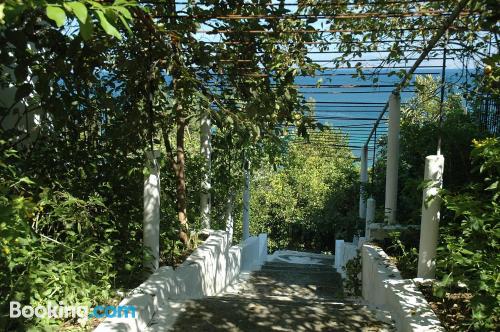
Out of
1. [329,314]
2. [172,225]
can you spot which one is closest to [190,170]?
[172,225]

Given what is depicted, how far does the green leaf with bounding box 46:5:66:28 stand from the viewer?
1273mm

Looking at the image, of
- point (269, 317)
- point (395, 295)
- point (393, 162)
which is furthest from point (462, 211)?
point (393, 162)

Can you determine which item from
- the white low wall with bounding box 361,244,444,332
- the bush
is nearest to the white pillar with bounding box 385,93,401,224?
the white low wall with bounding box 361,244,444,332

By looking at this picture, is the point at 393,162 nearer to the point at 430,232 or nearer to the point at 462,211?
the point at 430,232

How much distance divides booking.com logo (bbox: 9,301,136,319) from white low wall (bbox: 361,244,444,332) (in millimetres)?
1835

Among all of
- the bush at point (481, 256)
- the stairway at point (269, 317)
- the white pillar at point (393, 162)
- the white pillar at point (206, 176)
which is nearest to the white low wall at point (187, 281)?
the stairway at point (269, 317)

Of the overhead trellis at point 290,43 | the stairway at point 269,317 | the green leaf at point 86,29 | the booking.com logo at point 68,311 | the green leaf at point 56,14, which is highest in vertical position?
the overhead trellis at point 290,43

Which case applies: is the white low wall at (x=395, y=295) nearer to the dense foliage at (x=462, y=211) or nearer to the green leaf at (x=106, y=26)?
the dense foliage at (x=462, y=211)

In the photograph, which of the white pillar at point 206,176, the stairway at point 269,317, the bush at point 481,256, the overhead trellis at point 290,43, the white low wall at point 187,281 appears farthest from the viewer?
the white pillar at point 206,176

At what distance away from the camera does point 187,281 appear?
4.62 m

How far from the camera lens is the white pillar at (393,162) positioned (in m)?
6.53

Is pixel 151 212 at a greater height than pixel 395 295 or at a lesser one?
greater

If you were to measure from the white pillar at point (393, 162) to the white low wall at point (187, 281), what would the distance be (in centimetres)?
226

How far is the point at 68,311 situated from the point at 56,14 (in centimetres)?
217
